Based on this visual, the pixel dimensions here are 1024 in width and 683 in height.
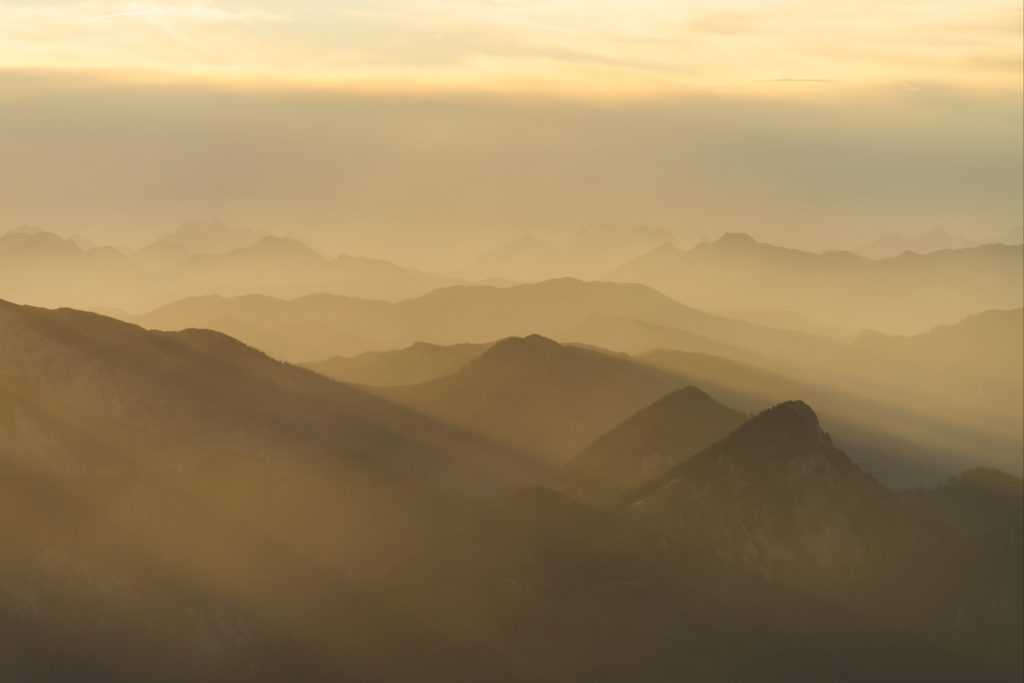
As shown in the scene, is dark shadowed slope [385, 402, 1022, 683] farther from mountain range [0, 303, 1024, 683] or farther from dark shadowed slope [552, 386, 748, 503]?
dark shadowed slope [552, 386, 748, 503]

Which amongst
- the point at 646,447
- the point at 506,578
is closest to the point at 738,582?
the point at 506,578

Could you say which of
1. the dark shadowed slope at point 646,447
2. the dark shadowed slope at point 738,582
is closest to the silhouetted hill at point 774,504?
the dark shadowed slope at point 738,582

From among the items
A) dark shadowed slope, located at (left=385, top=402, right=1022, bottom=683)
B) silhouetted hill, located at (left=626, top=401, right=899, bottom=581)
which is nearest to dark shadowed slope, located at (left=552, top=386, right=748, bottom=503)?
silhouetted hill, located at (left=626, top=401, right=899, bottom=581)

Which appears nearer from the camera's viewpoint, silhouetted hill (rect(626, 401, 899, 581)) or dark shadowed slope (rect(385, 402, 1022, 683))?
dark shadowed slope (rect(385, 402, 1022, 683))

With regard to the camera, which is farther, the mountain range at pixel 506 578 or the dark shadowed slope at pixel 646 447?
the dark shadowed slope at pixel 646 447

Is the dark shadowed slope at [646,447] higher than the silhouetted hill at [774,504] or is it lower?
lower

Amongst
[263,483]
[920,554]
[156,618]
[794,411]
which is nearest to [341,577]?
[263,483]

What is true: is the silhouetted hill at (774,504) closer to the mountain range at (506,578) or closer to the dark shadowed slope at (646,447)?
the mountain range at (506,578)

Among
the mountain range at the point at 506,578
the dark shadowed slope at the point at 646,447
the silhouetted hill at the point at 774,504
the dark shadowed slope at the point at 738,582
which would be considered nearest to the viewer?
the dark shadowed slope at the point at 738,582

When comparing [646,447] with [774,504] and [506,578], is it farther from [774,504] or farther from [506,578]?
[506,578]
